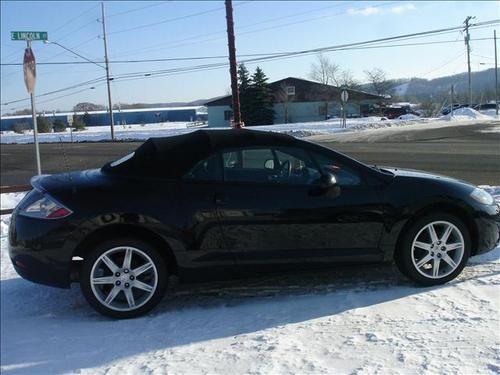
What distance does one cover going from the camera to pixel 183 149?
465 centimetres

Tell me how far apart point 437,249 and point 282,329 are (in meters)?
1.63

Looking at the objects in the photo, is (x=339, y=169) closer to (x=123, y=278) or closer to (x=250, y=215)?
(x=250, y=215)

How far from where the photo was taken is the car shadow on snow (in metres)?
3.91

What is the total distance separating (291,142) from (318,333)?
5.42ft

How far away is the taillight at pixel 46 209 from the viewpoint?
14.1 feet

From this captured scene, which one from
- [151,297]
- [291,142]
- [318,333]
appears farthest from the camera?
[291,142]

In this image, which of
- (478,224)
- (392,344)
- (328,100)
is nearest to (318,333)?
(392,344)

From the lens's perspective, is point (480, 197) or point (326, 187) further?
point (480, 197)

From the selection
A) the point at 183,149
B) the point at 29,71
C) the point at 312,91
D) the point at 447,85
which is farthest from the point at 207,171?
the point at 447,85

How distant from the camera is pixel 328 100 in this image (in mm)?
70188

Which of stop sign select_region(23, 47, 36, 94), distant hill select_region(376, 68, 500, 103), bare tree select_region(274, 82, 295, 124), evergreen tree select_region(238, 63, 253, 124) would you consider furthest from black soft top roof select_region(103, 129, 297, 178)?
distant hill select_region(376, 68, 500, 103)

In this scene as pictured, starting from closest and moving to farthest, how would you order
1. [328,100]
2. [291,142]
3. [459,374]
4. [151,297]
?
[459,374], [151,297], [291,142], [328,100]

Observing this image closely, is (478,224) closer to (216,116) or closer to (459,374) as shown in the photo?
(459,374)

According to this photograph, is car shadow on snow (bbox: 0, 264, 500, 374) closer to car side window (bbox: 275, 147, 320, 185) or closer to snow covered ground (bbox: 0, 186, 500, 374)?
snow covered ground (bbox: 0, 186, 500, 374)
